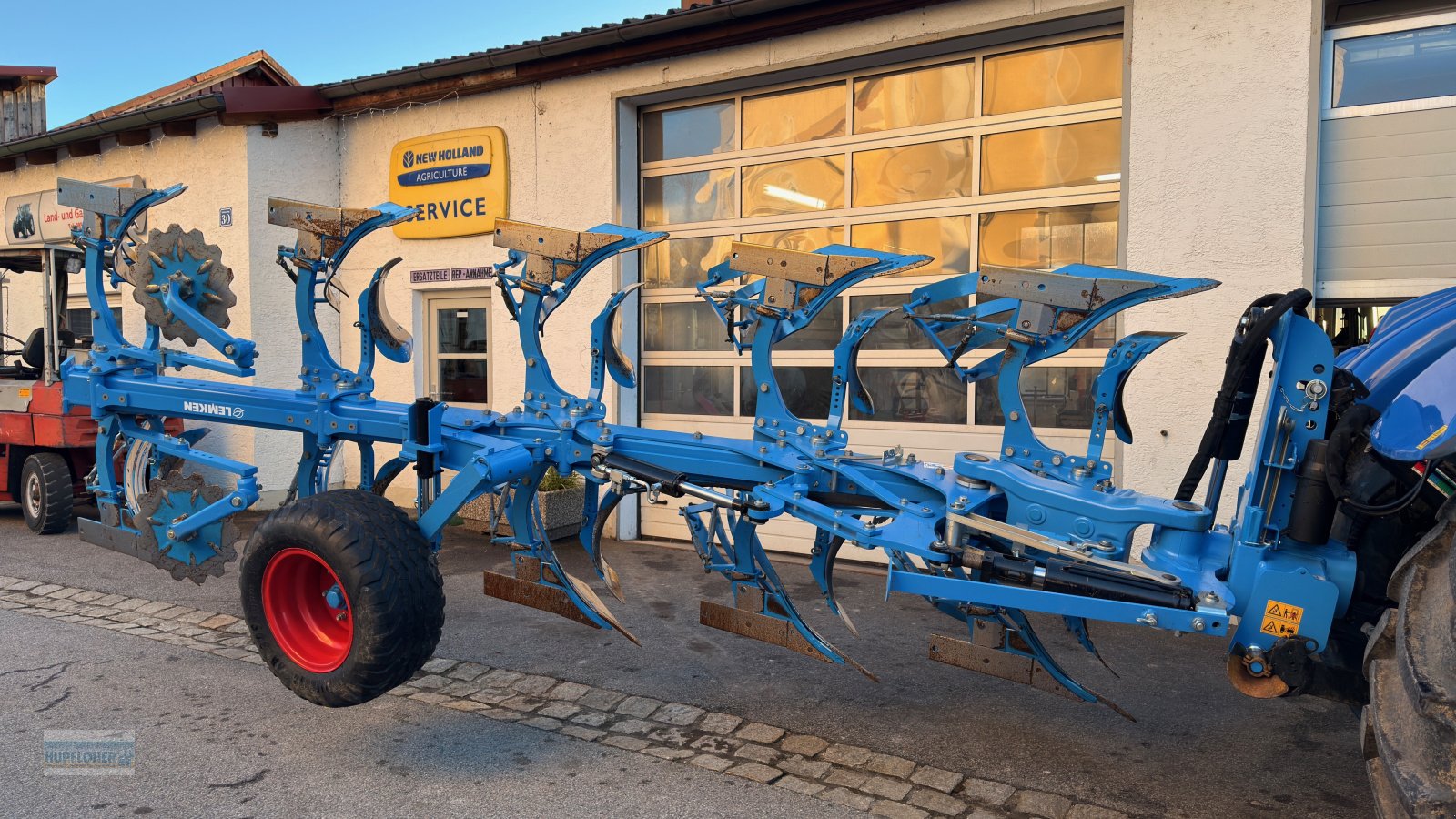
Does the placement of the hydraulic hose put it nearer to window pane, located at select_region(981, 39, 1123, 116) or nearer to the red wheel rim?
the red wheel rim

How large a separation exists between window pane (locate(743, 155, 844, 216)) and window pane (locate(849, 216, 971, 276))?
0.35 meters

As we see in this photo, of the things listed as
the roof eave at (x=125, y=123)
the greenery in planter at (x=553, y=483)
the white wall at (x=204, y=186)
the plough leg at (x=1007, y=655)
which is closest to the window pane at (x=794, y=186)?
the greenery in planter at (x=553, y=483)

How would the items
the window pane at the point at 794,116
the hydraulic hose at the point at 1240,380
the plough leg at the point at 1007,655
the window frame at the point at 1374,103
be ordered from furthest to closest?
the window pane at the point at 794,116
the window frame at the point at 1374,103
the plough leg at the point at 1007,655
the hydraulic hose at the point at 1240,380

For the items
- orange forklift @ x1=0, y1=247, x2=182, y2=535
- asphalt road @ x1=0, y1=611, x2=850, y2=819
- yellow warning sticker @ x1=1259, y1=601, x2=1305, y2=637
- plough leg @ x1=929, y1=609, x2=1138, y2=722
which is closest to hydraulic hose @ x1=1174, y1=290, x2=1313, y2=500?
yellow warning sticker @ x1=1259, y1=601, x2=1305, y2=637

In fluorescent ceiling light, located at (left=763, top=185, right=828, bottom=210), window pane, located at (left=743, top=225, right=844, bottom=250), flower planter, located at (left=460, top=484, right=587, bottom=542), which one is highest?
fluorescent ceiling light, located at (left=763, top=185, right=828, bottom=210)

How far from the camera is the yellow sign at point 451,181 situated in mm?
7977

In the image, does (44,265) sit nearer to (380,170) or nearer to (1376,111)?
(380,170)

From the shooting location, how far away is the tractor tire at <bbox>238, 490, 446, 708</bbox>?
10.8ft

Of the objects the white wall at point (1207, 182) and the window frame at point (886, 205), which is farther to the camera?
the window frame at point (886, 205)

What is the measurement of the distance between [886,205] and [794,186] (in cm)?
76

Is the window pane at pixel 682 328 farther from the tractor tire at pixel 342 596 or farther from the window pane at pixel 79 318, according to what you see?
the window pane at pixel 79 318

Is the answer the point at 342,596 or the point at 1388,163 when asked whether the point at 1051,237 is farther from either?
the point at 342,596

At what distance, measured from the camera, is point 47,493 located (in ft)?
25.6

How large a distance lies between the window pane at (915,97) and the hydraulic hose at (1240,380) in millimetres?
3617
